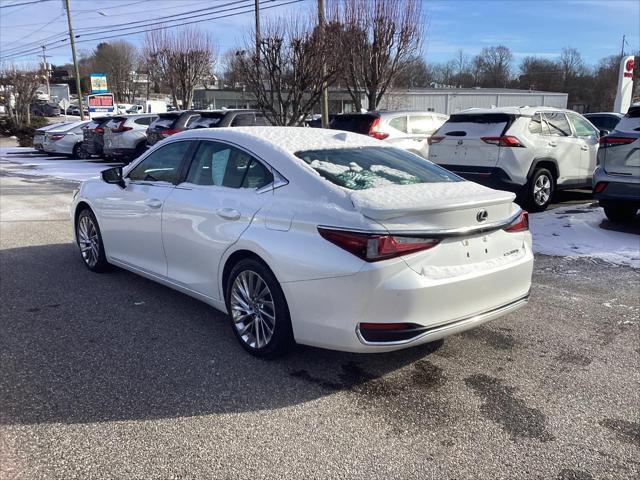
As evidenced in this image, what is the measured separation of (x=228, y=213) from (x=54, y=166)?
1744cm

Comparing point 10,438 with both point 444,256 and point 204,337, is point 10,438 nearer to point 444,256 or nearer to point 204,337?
point 204,337

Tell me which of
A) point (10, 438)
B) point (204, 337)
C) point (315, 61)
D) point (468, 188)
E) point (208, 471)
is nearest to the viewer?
point (208, 471)

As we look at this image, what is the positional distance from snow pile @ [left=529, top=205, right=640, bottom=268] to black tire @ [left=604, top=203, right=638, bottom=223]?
12cm

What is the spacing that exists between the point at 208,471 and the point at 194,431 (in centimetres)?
38

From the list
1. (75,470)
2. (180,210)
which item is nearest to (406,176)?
(180,210)

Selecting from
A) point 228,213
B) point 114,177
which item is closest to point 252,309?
point 228,213

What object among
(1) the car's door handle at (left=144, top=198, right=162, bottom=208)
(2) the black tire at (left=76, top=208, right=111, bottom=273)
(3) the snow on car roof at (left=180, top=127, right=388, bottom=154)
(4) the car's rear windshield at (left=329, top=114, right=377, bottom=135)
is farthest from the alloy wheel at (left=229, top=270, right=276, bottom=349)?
(4) the car's rear windshield at (left=329, top=114, right=377, bottom=135)

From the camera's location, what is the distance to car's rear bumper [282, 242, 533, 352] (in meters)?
3.26

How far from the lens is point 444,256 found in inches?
135

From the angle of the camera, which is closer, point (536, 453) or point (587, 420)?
point (536, 453)

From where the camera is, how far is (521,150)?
912 cm

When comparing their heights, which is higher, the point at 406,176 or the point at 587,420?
the point at 406,176

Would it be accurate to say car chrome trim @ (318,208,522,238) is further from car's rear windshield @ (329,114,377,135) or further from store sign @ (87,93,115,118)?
store sign @ (87,93,115,118)

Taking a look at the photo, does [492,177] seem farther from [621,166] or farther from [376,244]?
[376,244]
